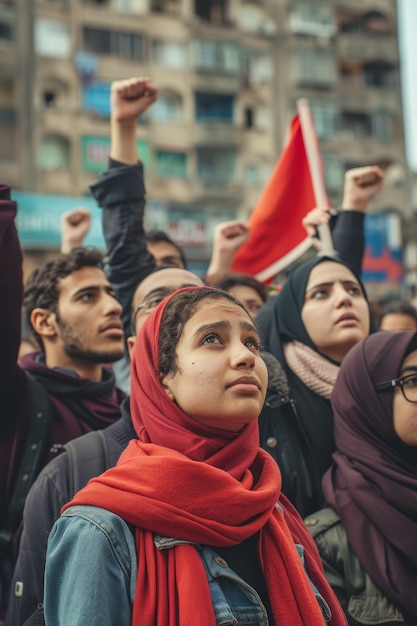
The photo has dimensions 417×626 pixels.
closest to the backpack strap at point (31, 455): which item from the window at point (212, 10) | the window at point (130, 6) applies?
the window at point (130, 6)

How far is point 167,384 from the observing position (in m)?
2.38

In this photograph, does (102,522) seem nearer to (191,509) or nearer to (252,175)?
(191,509)

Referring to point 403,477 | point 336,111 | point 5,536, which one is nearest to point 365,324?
point 403,477

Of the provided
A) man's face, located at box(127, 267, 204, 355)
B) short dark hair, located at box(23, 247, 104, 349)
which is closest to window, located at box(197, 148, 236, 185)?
short dark hair, located at box(23, 247, 104, 349)

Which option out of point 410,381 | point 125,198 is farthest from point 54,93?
point 410,381

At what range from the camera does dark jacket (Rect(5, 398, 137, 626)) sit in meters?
2.73

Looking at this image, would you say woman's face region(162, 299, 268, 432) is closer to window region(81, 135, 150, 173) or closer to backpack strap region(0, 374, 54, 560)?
backpack strap region(0, 374, 54, 560)

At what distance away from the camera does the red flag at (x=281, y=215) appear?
6.06 m

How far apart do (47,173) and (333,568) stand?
1222 inches

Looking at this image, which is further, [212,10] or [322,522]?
[212,10]

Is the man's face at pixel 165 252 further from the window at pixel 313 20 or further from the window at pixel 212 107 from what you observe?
the window at pixel 313 20

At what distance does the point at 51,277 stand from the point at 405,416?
5.77ft

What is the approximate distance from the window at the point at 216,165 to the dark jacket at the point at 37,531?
33.4m

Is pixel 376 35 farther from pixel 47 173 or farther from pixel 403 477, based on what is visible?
pixel 403 477
